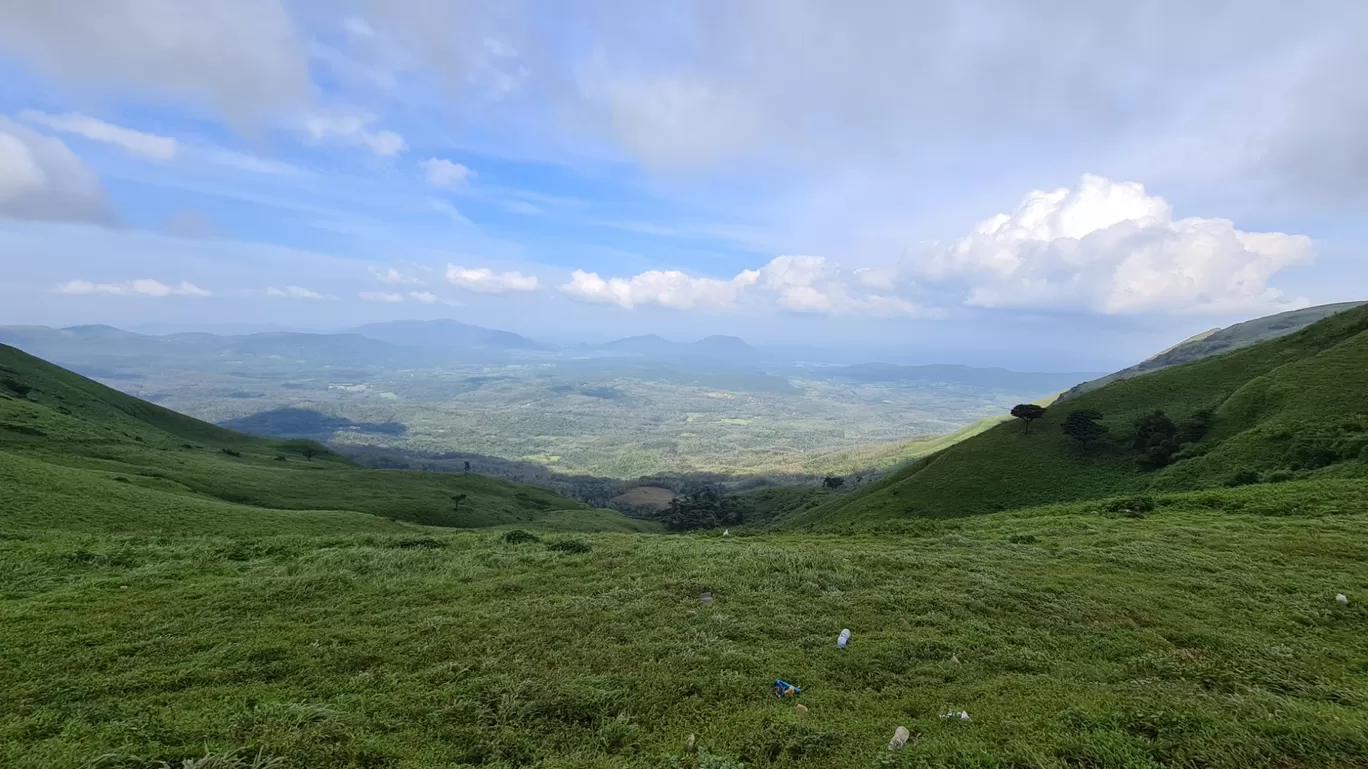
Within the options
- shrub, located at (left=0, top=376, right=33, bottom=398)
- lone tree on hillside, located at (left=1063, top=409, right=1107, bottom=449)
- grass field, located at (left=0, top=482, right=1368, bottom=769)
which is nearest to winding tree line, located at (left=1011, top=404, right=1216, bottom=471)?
lone tree on hillside, located at (left=1063, top=409, right=1107, bottom=449)

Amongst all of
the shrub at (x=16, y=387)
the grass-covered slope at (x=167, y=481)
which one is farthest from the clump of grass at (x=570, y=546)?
the shrub at (x=16, y=387)

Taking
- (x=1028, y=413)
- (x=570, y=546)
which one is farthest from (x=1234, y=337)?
(x=570, y=546)

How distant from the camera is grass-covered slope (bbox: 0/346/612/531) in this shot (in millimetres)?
24927

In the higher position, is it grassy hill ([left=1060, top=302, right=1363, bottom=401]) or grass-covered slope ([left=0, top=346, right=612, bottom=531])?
grassy hill ([left=1060, top=302, right=1363, bottom=401])

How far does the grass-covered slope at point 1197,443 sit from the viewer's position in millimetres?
29031

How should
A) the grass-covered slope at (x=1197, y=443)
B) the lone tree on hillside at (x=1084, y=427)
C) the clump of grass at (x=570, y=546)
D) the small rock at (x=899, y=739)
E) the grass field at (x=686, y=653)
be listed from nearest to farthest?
the grass field at (x=686, y=653) → the small rock at (x=899, y=739) → the clump of grass at (x=570, y=546) → the grass-covered slope at (x=1197, y=443) → the lone tree on hillside at (x=1084, y=427)

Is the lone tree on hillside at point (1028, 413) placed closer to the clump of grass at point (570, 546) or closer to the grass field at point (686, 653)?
the grass field at point (686, 653)

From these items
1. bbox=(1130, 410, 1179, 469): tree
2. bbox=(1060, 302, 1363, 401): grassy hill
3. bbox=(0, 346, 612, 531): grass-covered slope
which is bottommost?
bbox=(0, 346, 612, 531): grass-covered slope

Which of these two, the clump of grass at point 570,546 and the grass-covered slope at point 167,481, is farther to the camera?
the grass-covered slope at point 167,481

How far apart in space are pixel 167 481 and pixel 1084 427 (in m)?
67.6

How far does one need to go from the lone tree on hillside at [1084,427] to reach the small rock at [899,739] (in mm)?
46208

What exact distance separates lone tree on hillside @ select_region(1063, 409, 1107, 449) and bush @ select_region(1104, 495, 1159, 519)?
2126 cm

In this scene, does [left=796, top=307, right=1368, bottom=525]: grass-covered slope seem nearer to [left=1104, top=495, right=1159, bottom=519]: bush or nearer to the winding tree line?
the winding tree line

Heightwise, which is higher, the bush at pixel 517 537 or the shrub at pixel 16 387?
the shrub at pixel 16 387
